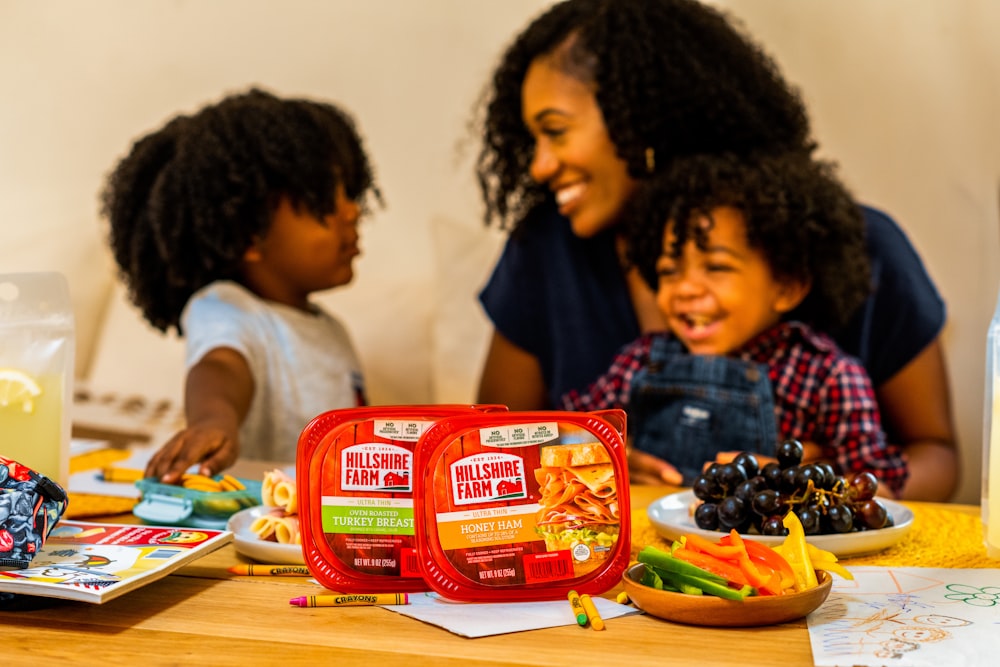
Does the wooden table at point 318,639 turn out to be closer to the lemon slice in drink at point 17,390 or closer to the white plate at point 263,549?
the white plate at point 263,549

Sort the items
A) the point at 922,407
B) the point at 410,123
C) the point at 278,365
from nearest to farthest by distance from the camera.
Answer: the point at 922,407, the point at 278,365, the point at 410,123

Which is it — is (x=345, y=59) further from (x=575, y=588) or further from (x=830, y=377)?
(x=575, y=588)

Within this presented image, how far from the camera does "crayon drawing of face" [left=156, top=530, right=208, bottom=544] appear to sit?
71 centimetres

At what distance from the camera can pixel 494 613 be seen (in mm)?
618

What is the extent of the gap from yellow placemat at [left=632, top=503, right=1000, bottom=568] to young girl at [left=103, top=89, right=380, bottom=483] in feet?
3.04

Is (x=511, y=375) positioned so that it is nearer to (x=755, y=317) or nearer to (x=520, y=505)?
(x=755, y=317)

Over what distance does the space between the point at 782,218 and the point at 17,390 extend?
3.22ft

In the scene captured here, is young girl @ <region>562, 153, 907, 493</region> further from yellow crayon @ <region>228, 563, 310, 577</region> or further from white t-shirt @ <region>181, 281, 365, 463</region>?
yellow crayon @ <region>228, 563, 310, 577</region>

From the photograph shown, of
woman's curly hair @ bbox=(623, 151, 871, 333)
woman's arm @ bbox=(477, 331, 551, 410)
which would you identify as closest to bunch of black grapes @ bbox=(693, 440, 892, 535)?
woman's curly hair @ bbox=(623, 151, 871, 333)

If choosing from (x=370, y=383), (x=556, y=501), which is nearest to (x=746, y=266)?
(x=556, y=501)

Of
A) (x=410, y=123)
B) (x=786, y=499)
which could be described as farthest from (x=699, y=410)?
(x=410, y=123)

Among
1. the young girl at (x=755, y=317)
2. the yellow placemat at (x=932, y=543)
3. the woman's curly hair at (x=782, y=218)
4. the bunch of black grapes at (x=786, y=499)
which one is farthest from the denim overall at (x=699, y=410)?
the bunch of black grapes at (x=786, y=499)

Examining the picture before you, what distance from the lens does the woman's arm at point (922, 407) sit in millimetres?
1537

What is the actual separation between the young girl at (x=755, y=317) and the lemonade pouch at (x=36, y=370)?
0.83 meters
